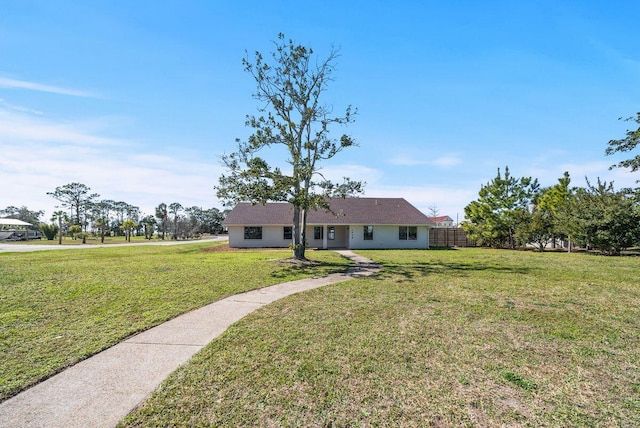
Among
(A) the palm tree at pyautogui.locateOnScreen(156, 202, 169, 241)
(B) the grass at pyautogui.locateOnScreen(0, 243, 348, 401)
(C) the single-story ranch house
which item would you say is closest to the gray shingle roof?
(C) the single-story ranch house

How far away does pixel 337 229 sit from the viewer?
2872cm

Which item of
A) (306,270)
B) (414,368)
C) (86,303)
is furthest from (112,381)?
(306,270)

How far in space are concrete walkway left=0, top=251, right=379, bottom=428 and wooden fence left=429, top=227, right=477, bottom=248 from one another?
29.1m

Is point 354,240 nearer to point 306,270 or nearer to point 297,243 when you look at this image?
point 297,243

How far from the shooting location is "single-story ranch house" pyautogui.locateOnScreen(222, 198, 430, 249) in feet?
89.4

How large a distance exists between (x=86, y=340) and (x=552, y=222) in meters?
29.6

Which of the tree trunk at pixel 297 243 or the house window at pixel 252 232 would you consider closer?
the tree trunk at pixel 297 243

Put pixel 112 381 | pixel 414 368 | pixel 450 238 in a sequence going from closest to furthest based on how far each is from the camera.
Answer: pixel 112 381 → pixel 414 368 → pixel 450 238

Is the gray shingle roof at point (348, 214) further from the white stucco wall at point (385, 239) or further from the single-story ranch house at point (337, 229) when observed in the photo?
the white stucco wall at point (385, 239)

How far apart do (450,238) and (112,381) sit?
32.2m

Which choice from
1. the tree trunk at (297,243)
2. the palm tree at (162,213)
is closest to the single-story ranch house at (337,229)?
the tree trunk at (297,243)

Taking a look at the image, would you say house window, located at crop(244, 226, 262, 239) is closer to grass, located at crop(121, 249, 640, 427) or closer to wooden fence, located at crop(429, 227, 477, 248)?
wooden fence, located at crop(429, 227, 477, 248)

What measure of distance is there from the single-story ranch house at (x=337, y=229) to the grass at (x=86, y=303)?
14.9 meters

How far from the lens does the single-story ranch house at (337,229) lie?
27250mm
